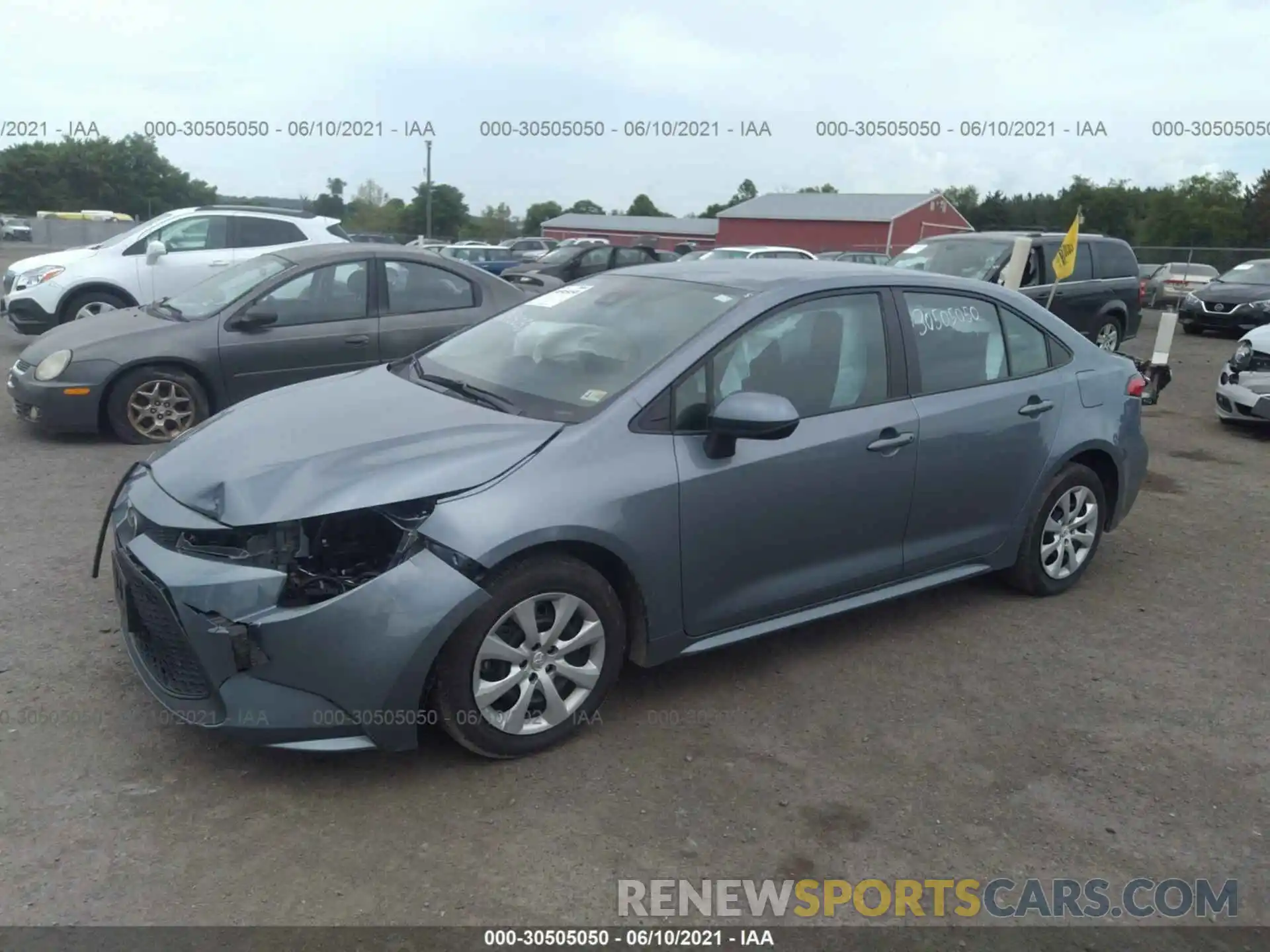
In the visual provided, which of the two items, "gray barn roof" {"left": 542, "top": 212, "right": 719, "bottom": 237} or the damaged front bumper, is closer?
the damaged front bumper

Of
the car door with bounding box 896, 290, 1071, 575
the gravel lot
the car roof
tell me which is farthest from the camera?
the car roof

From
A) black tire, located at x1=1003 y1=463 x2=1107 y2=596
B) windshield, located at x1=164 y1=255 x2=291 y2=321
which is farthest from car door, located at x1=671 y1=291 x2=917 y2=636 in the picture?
windshield, located at x1=164 y1=255 x2=291 y2=321

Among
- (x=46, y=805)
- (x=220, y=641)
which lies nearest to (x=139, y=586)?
(x=220, y=641)

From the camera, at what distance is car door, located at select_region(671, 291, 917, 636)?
12.6 ft

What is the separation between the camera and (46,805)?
320 cm

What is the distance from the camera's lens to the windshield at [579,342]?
12.9 ft

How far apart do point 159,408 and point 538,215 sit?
280ft

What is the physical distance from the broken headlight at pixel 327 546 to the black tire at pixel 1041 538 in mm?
3083

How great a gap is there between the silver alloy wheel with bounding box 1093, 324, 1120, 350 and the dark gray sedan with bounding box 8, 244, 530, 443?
837 centimetres

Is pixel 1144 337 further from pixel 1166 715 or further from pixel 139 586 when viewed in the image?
pixel 139 586

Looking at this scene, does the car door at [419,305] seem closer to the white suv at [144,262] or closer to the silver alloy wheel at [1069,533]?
the white suv at [144,262]

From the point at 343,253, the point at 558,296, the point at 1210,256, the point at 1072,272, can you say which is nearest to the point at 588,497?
the point at 558,296

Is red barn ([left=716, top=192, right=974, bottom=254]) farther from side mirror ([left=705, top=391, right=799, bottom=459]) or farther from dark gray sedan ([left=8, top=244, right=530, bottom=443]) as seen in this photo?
side mirror ([left=705, top=391, right=799, bottom=459])

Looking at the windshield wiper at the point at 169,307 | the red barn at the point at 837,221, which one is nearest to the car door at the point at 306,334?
the windshield wiper at the point at 169,307
